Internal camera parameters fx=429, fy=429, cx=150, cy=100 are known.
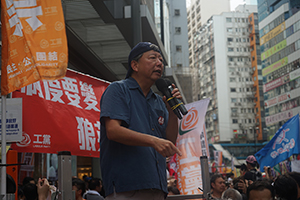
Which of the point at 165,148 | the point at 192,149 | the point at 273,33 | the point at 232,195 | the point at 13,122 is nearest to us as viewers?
the point at 165,148

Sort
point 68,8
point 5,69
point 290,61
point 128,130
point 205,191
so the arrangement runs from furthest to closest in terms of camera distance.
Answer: point 290,61 → point 68,8 → point 5,69 → point 205,191 → point 128,130

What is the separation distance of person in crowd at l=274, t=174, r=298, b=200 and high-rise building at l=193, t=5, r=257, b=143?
92.8 metres

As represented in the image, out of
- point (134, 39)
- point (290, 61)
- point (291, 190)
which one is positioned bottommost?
point (291, 190)

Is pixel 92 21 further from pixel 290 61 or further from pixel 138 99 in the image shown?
pixel 290 61

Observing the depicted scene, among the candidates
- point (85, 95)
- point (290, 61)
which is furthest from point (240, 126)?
point (85, 95)

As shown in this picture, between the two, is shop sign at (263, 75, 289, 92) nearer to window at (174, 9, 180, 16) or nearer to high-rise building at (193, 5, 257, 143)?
high-rise building at (193, 5, 257, 143)

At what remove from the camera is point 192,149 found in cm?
1016

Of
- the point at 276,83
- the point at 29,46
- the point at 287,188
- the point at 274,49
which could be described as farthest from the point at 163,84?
the point at 274,49

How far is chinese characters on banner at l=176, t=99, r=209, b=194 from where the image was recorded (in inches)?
385

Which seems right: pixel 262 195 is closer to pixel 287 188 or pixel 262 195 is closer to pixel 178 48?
pixel 287 188

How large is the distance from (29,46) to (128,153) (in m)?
2.26

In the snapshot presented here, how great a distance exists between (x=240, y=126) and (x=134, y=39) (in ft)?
299

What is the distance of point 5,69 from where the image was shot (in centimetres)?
424

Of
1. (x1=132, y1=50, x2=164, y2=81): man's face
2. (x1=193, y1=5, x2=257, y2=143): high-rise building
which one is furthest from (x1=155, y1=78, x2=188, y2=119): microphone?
(x1=193, y1=5, x2=257, y2=143): high-rise building
